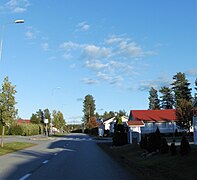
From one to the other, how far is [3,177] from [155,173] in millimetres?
5467

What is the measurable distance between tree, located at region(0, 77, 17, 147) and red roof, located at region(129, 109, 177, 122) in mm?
47155

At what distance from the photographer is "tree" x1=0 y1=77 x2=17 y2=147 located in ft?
103

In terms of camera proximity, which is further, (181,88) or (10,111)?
(181,88)

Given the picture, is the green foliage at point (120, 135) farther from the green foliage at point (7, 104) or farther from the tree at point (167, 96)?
the tree at point (167, 96)

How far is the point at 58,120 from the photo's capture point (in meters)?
125

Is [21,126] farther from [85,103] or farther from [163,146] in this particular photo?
[85,103]

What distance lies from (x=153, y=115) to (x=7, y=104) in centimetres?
5240

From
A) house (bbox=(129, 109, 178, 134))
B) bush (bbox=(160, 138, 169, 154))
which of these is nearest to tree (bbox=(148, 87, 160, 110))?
house (bbox=(129, 109, 178, 134))

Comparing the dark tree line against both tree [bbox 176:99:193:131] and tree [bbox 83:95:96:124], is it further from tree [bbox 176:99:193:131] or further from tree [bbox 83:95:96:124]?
tree [bbox 83:95:96:124]

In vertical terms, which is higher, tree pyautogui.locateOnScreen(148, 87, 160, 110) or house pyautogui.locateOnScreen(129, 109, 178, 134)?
tree pyautogui.locateOnScreen(148, 87, 160, 110)

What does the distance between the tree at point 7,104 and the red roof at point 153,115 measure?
1857 inches

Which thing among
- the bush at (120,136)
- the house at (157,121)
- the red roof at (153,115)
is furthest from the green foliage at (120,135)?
the red roof at (153,115)

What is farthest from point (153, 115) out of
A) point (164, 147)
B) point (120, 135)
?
point (164, 147)

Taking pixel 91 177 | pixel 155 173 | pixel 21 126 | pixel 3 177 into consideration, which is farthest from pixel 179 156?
pixel 21 126
